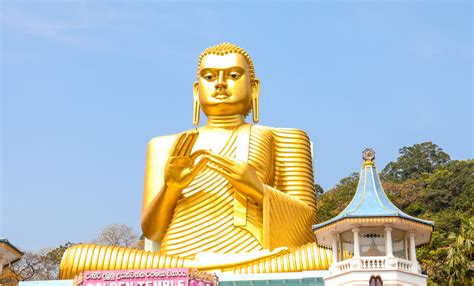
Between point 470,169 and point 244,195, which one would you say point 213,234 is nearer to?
point 244,195

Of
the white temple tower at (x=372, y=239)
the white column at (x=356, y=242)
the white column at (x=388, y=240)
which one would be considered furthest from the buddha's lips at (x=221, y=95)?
the white column at (x=388, y=240)

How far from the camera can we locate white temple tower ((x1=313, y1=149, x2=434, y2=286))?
41.0 feet

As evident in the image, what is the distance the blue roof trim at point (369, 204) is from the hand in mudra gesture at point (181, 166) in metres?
4.03

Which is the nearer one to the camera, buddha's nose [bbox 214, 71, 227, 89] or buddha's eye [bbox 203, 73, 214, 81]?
buddha's nose [bbox 214, 71, 227, 89]

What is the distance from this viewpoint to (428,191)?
34.8 metres

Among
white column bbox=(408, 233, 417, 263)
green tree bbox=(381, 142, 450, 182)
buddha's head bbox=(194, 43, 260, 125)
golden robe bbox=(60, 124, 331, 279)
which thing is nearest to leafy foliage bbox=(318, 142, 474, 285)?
green tree bbox=(381, 142, 450, 182)

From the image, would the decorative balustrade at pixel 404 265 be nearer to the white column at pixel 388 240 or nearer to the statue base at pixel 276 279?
the white column at pixel 388 240

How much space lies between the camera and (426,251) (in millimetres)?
26312

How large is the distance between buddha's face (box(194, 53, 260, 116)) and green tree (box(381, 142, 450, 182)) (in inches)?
921

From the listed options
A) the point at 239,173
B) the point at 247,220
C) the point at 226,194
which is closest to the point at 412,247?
the point at 239,173

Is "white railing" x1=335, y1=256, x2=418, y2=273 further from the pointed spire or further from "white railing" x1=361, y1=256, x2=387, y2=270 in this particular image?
the pointed spire

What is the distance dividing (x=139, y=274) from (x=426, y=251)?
15.4 metres

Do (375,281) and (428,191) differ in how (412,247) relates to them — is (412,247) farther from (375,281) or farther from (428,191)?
(428,191)

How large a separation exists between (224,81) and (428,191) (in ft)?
60.0
